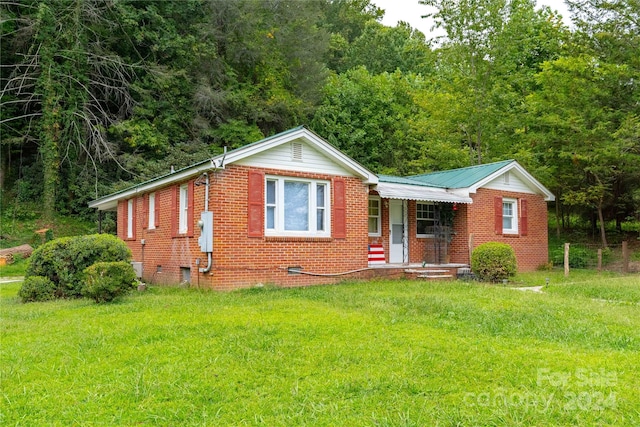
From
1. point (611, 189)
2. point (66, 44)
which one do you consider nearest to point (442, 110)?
point (611, 189)

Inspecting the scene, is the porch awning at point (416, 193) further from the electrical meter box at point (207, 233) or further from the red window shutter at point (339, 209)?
the electrical meter box at point (207, 233)

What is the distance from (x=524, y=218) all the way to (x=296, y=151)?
9785mm

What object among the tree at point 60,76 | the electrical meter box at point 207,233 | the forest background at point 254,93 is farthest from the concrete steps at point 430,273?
the tree at point 60,76

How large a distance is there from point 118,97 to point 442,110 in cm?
1619

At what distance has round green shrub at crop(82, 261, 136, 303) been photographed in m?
8.87

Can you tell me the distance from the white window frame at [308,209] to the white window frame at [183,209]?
2.39 m

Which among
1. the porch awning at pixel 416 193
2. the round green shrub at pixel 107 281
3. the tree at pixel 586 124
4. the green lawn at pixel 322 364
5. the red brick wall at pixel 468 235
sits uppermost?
the tree at pixel 586 124

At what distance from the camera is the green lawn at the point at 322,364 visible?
379 cm

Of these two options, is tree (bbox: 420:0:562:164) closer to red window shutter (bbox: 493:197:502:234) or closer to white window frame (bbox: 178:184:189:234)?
red window shutter (bbox: 493:197:502:234)

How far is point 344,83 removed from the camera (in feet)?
104

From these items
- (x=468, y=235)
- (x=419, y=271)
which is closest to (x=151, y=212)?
(x=419, y=271)

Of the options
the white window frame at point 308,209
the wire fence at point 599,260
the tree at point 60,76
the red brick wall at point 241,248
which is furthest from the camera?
the tree at point 60,76

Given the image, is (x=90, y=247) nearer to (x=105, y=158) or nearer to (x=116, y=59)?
(x=105, y=158)

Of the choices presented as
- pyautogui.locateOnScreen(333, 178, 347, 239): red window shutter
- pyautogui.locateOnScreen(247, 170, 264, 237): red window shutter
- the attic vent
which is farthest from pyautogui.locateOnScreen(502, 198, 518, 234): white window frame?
pyautogui.locateOnScreen(247, 170, 264, 237): red window shutter
